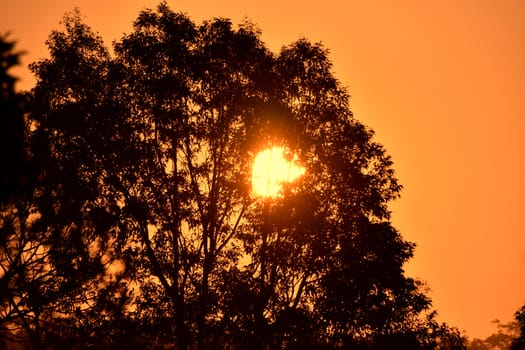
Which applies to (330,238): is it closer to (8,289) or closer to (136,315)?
(136,315)

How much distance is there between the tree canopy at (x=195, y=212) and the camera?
26.4 m

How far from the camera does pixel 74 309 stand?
86.8 feet

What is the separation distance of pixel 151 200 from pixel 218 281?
557 cm

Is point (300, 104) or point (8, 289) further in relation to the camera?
point (300, 104)

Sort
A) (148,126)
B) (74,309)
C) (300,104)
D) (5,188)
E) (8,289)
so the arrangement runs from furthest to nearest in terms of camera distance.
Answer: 1. (300,104)
2. (148,126)
3. (74,309)
4. (8,289)
5. (5,188)

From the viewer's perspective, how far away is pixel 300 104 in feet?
98.9

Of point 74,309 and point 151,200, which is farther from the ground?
point 151,200

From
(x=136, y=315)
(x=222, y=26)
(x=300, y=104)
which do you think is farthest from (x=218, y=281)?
(x=222, y=26)

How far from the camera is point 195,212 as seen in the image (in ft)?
94.2

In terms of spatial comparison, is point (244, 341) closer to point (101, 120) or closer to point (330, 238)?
point (330, 238)

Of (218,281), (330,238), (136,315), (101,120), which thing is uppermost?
(101,120)

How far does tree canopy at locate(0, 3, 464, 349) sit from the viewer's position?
2639 centimetres

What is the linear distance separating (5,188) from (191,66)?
18351mm

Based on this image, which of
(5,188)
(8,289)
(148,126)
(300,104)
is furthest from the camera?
(300,104)
